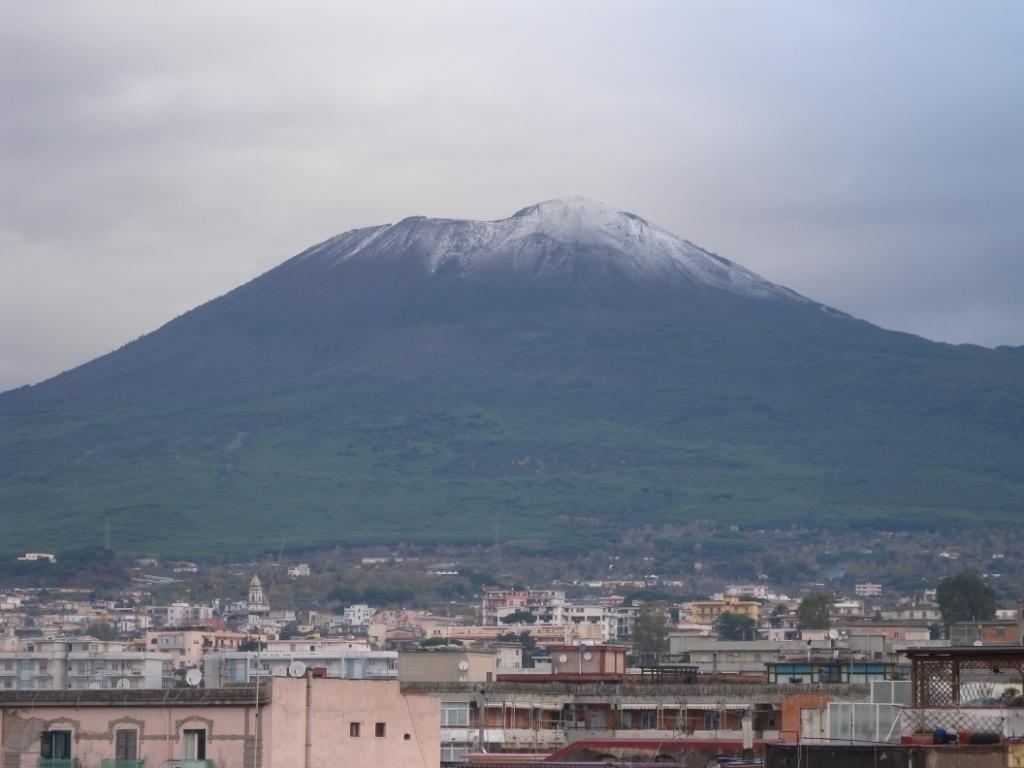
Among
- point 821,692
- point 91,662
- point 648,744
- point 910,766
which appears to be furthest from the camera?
point 91,662

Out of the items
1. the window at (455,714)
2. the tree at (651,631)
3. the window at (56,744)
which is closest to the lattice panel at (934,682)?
the window at (56,744)

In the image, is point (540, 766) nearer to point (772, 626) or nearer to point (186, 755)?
point (186, 755)

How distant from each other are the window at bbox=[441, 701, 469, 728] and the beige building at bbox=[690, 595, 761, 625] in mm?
143046

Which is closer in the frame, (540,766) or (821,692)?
(540,766)

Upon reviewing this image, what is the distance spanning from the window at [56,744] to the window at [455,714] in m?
16.3

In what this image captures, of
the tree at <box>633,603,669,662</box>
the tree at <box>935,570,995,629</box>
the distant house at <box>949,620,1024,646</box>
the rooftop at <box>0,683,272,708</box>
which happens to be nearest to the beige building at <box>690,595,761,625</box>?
the tree at <box>633,603,669,662</box>

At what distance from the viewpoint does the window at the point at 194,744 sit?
2380 centimetres

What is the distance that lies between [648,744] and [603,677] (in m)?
9.88

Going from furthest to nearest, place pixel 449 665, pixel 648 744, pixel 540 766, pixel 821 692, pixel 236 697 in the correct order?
pixel 449 665 → pixel 821 692 → pixel 648 744 → pixel 540 766 → pixel 236 697

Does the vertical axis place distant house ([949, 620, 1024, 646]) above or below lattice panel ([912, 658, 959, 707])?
above

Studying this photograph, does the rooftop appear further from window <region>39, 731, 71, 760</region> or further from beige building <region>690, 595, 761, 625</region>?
beige building <region>690, 595, 761, 625</region>

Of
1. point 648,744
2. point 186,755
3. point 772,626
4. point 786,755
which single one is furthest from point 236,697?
point 772,626

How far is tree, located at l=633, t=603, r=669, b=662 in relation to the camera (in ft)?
469

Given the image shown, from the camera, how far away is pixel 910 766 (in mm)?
18656
